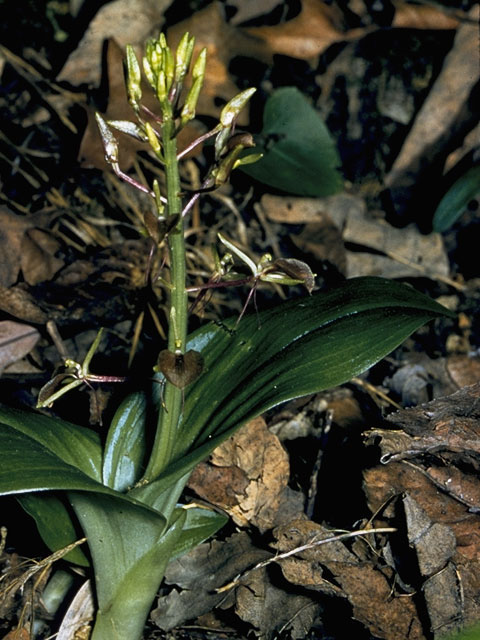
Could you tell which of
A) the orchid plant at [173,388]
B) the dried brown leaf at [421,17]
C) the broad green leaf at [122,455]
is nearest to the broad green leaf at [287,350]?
the orchid plant at [173,388]

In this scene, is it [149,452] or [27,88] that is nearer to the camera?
[149,452]

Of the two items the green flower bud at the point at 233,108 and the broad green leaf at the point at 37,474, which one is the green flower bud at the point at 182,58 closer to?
the green flower bud at the point at 233,108

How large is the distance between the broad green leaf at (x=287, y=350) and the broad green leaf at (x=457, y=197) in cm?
114

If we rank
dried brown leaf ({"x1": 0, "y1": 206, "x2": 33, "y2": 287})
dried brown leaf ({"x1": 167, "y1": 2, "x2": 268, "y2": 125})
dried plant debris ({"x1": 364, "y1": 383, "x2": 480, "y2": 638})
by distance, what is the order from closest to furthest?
dried plant debris ({"x1": 364, "y1": 383, "x2": 480, "y2": 638}) < dried brown leaf ({"x1": 0, "y1": 206, "x2": 33, "y2": 287}) < dried brown leaf ({"x1": 167, "y1": 2, "x2": 268, "y2": 125})

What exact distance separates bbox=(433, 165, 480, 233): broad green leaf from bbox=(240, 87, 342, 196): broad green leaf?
40 centimetres

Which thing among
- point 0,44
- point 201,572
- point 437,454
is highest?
point 0,44

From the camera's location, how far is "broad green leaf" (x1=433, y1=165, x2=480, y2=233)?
8.14 ft

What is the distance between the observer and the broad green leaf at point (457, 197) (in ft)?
8.14

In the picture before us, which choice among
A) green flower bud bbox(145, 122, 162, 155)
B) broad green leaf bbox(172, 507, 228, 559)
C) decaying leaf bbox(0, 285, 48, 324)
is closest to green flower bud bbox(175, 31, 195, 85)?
green flower bud bbox(145, 122, 162, 155)

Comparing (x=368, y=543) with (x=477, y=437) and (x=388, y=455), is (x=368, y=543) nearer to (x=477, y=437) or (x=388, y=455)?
(x=388, y=455)

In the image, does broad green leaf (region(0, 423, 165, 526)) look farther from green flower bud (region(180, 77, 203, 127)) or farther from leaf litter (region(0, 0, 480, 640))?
green flower bud (region(180, 77, 203, 127))

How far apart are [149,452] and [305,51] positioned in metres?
1.85

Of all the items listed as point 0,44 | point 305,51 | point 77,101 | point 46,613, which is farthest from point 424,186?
point 46,613

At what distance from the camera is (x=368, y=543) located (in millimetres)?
1504
